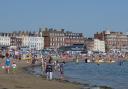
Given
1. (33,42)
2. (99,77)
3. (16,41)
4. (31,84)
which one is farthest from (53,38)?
(31,84)

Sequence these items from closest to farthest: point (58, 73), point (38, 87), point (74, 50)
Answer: point (38, 87)
point (58, 73)
point (74, 50)

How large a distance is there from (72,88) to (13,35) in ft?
548

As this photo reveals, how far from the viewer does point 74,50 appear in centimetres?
14362

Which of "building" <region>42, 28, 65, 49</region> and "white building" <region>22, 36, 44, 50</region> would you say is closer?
"white building" <region>22, 36, 44, 50</region>

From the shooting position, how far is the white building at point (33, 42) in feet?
604

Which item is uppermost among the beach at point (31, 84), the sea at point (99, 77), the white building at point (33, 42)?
the white building at point (33, 42)

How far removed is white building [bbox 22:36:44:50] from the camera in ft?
604

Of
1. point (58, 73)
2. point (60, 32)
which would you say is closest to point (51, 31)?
point (60, 32)

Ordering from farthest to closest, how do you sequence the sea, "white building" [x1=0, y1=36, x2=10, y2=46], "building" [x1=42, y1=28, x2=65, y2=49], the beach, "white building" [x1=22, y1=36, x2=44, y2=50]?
1. "building" [x1=42, y1=28, x2=65, y2=49]
2. "white building" [x1=22, y1=36, x2=44, y2=50]
3. "white building" [x1=0, y1=36, x2=10, y2=46]
4. the sea
5. the beach

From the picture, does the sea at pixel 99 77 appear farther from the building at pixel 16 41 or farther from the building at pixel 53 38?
the building at pixel 53 38

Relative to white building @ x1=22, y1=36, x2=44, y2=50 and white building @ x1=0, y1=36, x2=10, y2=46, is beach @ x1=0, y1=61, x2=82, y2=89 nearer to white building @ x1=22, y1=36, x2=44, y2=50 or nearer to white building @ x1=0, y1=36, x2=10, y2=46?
white building @ x1=0, y1=36, x2=10, y2=46

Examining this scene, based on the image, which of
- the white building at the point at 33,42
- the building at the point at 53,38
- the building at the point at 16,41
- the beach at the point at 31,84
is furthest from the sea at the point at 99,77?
the building at the point at 53,38

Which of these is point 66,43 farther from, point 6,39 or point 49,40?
point 6,39

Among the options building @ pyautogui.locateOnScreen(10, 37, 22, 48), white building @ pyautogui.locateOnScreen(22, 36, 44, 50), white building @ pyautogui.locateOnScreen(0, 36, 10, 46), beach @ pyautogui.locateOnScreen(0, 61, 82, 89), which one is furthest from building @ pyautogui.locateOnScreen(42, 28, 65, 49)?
beach @ pyautogui.locateOnScreen(0, 61, 82, 89)
